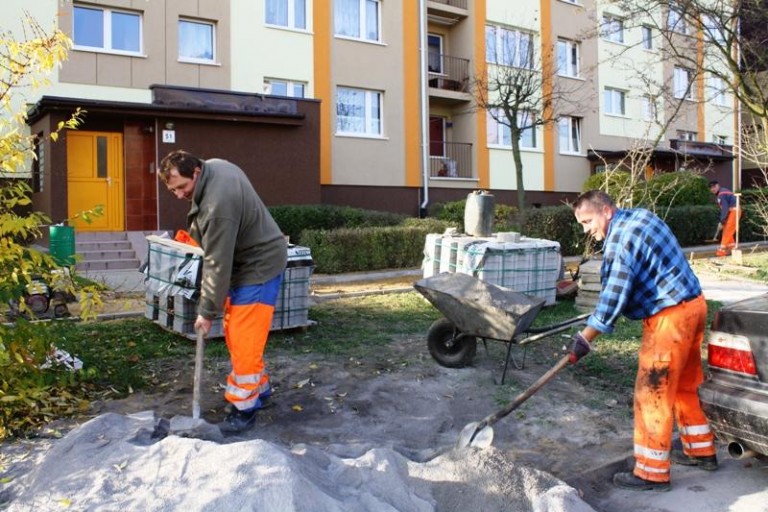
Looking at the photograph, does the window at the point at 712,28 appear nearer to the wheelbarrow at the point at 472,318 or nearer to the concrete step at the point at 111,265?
the wheelbarrow at the point at 472,318

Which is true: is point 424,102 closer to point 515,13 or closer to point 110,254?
point 515,13

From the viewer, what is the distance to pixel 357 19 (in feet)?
63.8

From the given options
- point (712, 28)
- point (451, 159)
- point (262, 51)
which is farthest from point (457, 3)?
point (712, 28)

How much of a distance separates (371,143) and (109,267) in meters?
8.88

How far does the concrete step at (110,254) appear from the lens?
12781 mm

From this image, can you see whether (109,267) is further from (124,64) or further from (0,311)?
(0,311)

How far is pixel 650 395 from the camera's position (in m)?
3.66

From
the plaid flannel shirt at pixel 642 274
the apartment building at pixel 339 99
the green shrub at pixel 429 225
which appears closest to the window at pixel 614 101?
the apartment building at pixel 339 99

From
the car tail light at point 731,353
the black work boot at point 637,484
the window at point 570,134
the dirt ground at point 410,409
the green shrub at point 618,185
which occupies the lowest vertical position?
the black work boot at point 637,484

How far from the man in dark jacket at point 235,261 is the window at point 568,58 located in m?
21.9

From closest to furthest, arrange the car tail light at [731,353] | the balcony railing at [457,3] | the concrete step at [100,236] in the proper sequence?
the car tail light at [731,353]
the concrete step at [100,236]
the balcony railing at [457,3]

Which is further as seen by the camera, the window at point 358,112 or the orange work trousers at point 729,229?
the window at point 358,112

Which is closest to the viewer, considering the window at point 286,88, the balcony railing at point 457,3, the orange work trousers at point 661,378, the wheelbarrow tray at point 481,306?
the orange work trousers at point 661,378

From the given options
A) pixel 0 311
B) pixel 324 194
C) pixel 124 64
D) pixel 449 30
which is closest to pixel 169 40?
pixel 124 64
